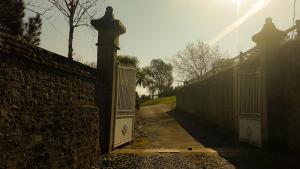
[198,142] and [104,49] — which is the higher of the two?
[104,49]

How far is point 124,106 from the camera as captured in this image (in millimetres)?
11086

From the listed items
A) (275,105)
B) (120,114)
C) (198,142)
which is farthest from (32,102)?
(198,142)

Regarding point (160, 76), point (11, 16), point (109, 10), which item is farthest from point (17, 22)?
point (160, 76)

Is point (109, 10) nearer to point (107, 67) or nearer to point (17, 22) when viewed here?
point (107, 67)

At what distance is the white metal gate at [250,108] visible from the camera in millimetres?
10914

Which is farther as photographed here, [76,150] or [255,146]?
[255,146]

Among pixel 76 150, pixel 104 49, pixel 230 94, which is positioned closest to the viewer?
pixel 76 150

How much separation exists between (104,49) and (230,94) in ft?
24.2

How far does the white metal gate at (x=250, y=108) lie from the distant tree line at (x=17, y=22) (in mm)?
9093

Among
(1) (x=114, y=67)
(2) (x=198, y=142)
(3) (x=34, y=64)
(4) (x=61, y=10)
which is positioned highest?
(4) (x=61, y=10)

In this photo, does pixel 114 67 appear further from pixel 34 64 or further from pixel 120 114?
pixel 34 64

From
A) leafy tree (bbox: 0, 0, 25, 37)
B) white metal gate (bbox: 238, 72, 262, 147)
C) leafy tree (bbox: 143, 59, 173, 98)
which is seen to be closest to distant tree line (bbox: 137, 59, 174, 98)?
leafy tree (bbox: 143, 59, 173, 98)

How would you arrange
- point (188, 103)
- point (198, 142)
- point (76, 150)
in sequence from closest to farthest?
point (76, 150), point (198, 142), point (188, 103)

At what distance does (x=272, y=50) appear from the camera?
1073 cm
